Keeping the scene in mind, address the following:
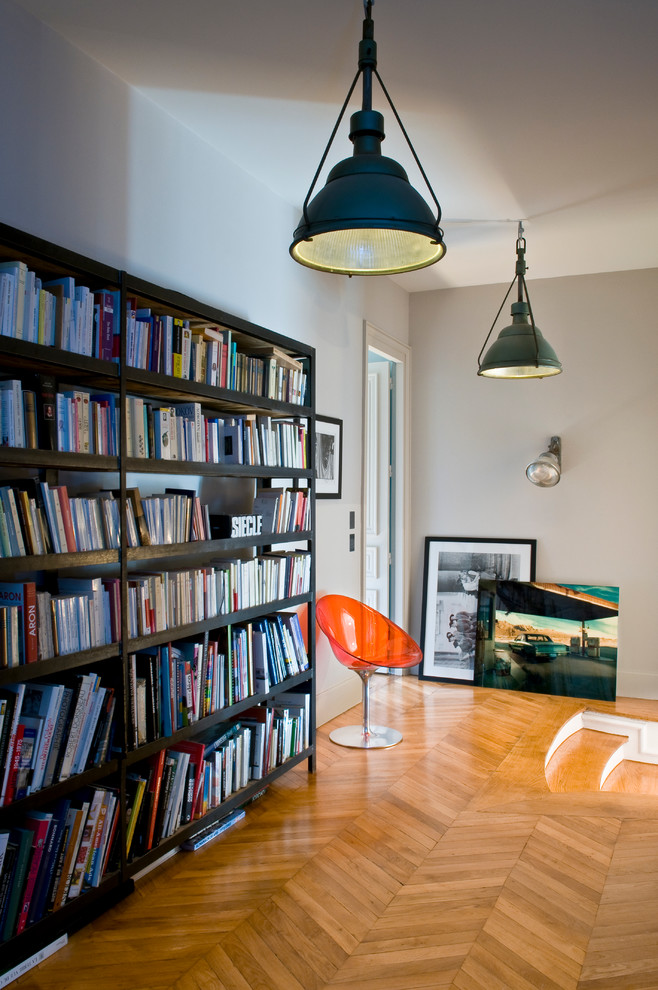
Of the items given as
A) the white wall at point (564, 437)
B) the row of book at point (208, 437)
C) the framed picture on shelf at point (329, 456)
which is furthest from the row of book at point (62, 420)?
the white wall at point (564, 437)

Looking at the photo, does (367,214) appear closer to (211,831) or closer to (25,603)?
(25,603)

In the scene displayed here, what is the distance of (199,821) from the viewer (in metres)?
2.73

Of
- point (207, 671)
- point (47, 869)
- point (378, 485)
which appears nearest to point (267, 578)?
point (207, 671)

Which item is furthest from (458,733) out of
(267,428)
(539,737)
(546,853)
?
(267,428)

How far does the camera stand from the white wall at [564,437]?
502cm

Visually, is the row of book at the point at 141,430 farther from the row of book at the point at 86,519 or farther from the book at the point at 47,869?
the book at the point at 47,869

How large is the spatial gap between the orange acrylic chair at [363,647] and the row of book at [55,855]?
181 cm

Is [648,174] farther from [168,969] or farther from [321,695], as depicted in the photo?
[168,969]

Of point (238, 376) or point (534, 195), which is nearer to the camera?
point (238, 376)

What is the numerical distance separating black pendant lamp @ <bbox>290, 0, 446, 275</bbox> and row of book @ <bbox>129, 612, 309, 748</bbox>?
56.7 inches

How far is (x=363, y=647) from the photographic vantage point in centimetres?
433

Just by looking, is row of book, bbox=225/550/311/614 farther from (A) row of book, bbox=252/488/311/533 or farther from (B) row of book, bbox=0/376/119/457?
(B) row of book, bbox=0/376/119/457

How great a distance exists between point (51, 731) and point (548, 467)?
3907mm

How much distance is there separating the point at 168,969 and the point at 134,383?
1784mm
